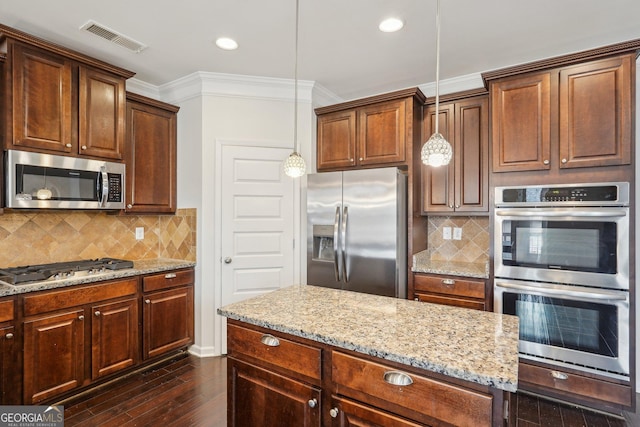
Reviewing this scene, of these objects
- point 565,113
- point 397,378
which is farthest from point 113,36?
point 565,113

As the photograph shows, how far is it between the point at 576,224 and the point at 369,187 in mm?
1523

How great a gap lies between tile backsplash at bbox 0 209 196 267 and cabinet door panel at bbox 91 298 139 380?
2.39 feet

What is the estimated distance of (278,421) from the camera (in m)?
1.52

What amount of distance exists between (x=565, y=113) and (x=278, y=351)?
2.54m

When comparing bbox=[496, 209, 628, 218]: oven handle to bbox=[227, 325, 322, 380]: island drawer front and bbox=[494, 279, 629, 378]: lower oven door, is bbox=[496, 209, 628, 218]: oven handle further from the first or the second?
bbox=[227, 325, 322, 380]: island drawer front

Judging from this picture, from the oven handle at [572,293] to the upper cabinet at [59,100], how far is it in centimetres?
338

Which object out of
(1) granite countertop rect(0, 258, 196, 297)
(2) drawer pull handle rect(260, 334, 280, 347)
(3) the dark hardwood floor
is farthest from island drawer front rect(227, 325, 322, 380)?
(1) granite countertop rect(0, 258, 196, 297)

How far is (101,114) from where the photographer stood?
2.77 meters

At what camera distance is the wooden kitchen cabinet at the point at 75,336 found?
223cm

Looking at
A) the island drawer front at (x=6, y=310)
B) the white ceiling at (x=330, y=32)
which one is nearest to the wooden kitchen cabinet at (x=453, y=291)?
the white ceiling at (x=330, y=32)

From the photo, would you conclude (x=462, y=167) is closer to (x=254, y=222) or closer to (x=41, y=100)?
(x=254, y=222)

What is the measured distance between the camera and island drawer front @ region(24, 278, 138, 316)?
2.23 metres

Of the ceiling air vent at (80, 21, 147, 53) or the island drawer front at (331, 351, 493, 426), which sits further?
the ceiling air vent at (80, 21, 147, 53)

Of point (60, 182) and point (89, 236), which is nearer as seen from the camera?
point (60, 182)
